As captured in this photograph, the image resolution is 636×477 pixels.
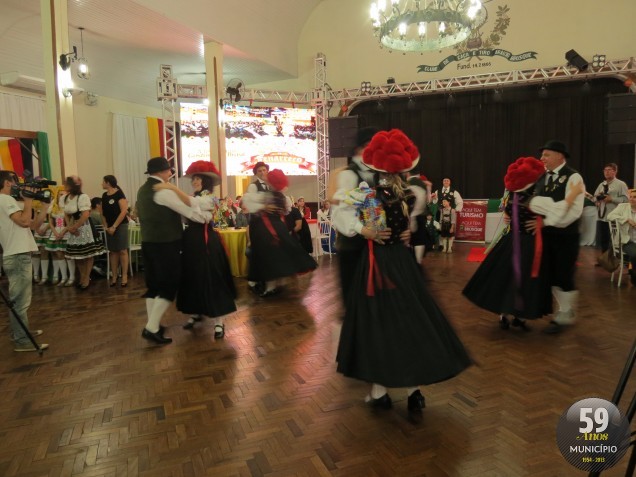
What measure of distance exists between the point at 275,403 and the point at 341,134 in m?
8.89

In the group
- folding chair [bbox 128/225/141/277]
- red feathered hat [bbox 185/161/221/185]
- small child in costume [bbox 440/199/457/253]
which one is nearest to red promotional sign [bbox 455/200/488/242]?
small child in costume [bbox 440/199/457/253]

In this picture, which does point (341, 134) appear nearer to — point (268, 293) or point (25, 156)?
point (268, 293)

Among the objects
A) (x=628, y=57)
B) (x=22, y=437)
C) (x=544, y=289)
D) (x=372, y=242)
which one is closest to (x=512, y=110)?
(x=628, y=57)

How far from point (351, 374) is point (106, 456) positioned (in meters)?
1.31

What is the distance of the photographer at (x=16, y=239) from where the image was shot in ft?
12.1

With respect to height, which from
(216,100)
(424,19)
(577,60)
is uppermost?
(577,60)

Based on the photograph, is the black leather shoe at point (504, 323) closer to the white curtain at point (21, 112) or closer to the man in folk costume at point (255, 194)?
the man in folk costume at point (255, 194)

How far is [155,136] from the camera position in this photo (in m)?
12.8

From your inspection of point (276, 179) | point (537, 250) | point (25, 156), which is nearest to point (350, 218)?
point (537, 250)

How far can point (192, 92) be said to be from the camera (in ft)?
33.2

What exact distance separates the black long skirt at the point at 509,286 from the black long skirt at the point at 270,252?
6.87 ft

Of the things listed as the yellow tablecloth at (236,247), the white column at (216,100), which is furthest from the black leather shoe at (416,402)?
the white column at (216,100)

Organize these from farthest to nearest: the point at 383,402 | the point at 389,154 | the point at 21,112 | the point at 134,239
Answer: the point at 21,112 → the point at 134,239 → the point at 383,402 → the point at 389,154

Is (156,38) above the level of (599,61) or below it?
above
